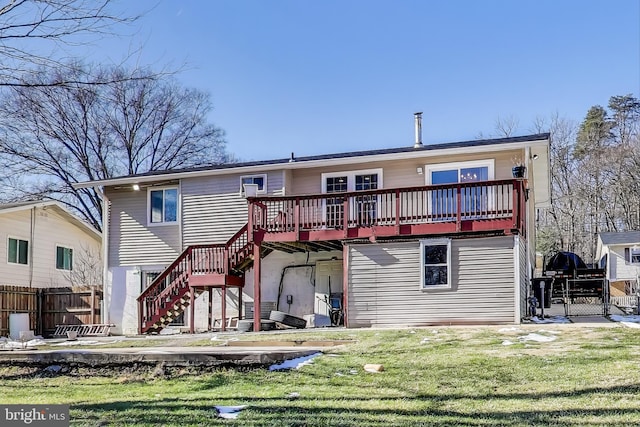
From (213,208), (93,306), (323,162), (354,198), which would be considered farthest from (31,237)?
(354,198)

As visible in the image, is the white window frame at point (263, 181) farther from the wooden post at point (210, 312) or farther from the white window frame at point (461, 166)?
the white window frame at point (461, 166)

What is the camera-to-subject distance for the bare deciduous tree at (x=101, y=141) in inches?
1230

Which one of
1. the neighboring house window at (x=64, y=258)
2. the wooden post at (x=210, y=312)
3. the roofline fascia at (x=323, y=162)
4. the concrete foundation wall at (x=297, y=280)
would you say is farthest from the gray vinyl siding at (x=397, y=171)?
the neighboring house window at (x=64, y=258)

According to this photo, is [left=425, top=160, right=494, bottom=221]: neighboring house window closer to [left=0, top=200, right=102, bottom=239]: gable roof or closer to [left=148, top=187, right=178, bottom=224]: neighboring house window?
[left=148, top=187, right=178, bottom=224]: neighboring house window

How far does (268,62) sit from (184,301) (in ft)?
23.9

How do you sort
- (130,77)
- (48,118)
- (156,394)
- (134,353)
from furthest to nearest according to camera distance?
(48,118) → (134,353) → (130,77) → (156,394)

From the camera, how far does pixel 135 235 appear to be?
784 inches

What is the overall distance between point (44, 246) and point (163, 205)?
7.00 m

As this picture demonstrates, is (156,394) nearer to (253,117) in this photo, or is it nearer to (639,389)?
(639,389)

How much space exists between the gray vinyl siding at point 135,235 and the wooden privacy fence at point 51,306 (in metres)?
1.47

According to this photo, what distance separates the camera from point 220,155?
3628cm

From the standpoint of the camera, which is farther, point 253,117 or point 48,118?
point 48,118

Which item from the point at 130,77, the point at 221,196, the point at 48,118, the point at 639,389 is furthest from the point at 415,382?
the point at 48,118

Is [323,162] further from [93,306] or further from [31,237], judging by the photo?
[31,237]
